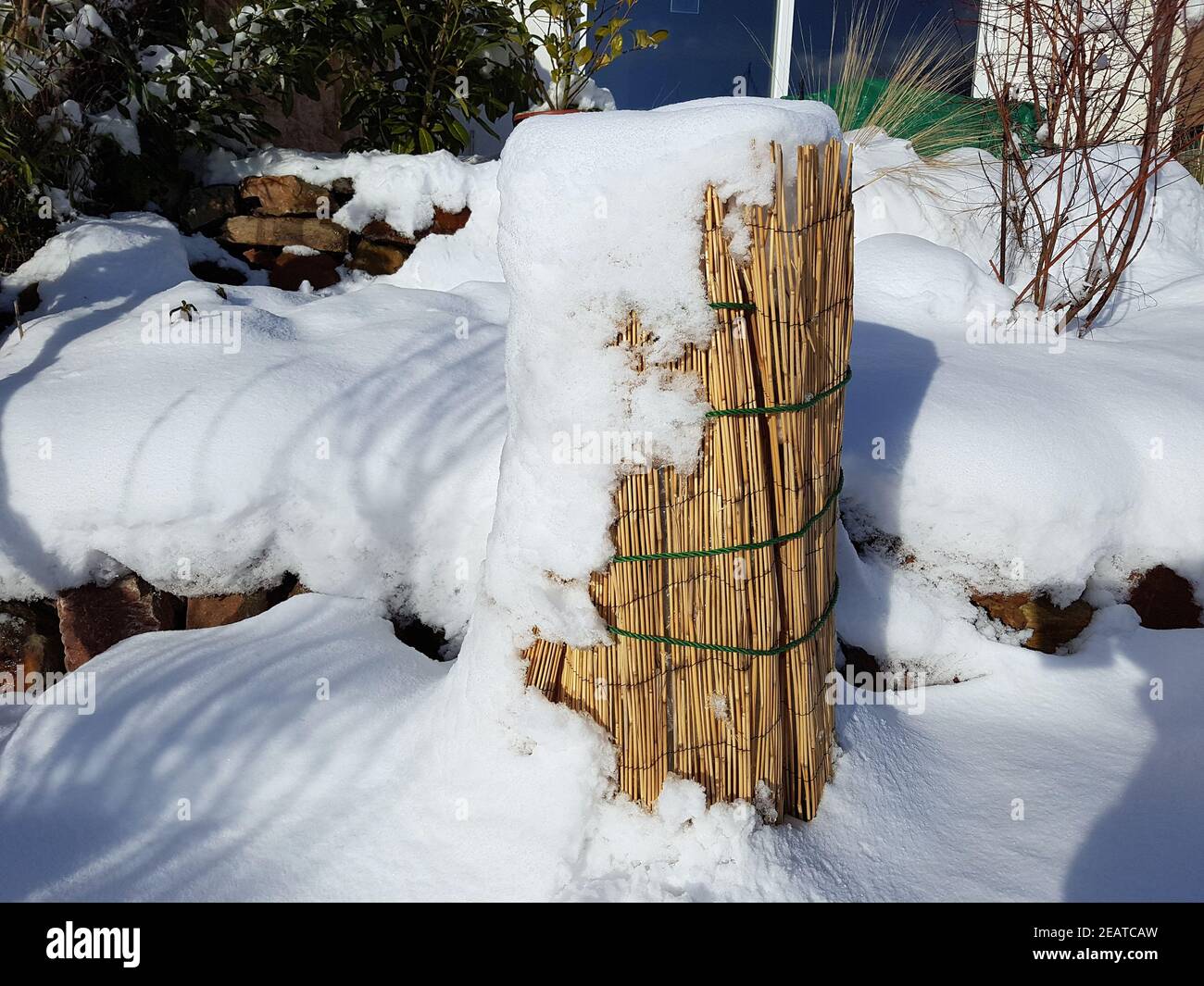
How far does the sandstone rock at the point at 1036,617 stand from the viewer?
2.16 metres

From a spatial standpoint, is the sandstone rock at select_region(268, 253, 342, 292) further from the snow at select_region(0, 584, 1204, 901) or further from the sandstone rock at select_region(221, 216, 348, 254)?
the snow at select_region(0, 584, 1204, 901)

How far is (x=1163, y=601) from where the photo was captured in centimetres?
221

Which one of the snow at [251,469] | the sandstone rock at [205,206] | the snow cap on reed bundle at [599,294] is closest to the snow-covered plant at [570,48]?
the sandstone rock at [205,206]

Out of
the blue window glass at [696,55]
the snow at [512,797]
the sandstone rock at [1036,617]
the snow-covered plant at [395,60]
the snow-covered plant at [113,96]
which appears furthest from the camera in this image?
the blue window glass at [696,55]

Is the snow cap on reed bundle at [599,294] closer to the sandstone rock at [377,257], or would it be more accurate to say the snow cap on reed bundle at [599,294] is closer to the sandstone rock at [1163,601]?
the sandstone rock at [1163,601]

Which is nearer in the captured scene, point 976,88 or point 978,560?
point 978,560

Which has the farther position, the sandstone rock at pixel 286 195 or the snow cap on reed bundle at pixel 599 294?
the sandstone rock at pixel 286 195

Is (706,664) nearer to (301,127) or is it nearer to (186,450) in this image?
(186,450)

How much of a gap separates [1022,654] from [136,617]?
7.40ft

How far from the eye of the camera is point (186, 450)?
7.26ft

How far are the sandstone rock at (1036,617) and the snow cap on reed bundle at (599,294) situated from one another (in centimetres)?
125

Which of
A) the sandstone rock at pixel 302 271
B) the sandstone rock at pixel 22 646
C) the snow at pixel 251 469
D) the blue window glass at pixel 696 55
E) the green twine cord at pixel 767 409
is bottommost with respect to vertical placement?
the sandstone rock at pixel 22 646
